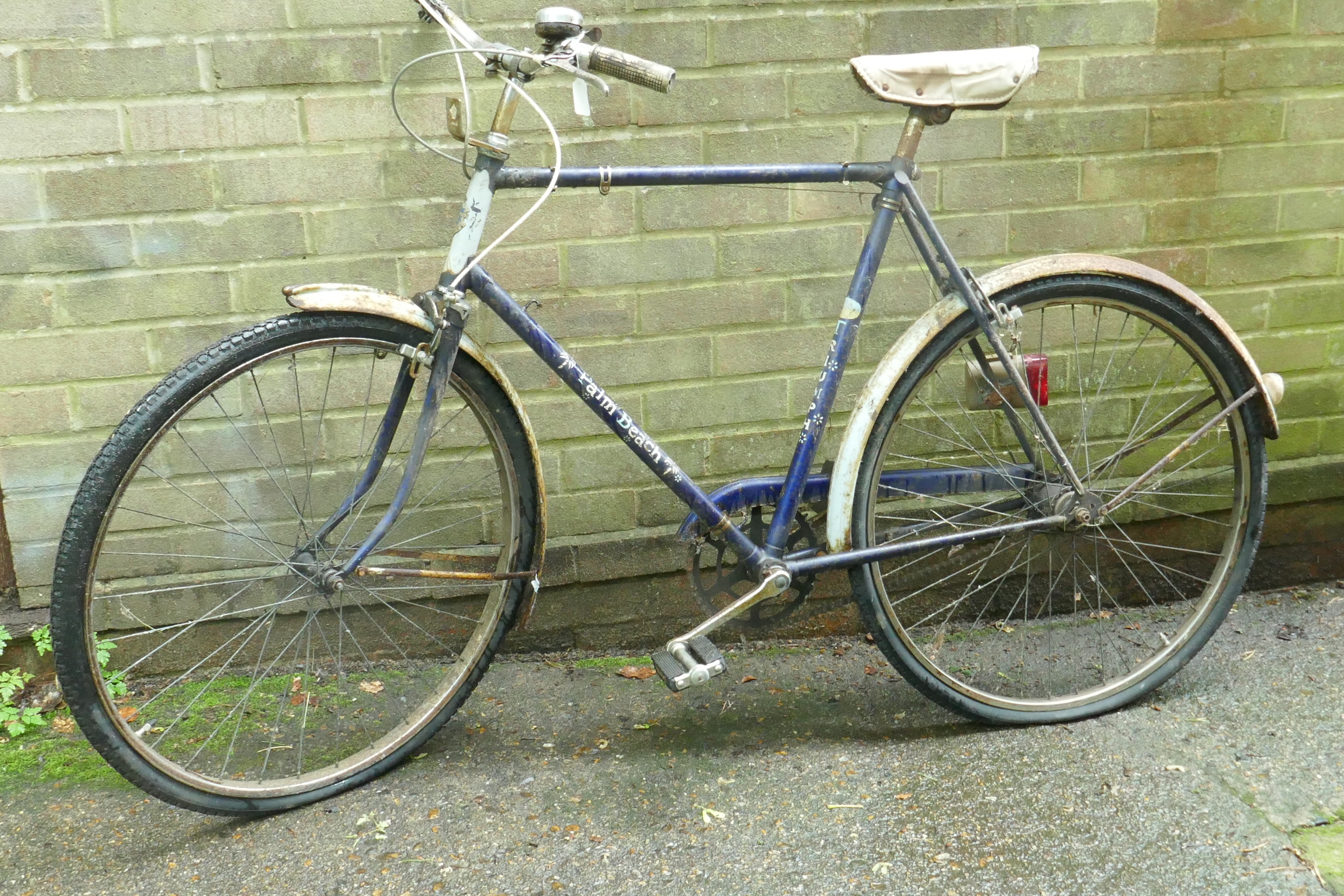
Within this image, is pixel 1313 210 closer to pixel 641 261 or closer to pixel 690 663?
pixel 641 261

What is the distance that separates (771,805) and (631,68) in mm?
1573

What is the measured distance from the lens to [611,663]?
3.13m

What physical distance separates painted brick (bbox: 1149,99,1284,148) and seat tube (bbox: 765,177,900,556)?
3.30 ft

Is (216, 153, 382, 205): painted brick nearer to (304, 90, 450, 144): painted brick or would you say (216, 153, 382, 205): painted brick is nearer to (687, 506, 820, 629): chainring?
(304, 90, 450, 144): painted brick

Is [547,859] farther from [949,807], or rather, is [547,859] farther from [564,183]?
[564,183]

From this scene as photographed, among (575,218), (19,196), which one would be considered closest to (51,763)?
(19,196)

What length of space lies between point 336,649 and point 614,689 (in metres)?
0.79

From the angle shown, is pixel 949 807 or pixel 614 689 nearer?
pixel 949 807

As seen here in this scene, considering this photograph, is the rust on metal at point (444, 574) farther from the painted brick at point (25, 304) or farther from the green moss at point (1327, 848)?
the green moss at point (1327, 848)

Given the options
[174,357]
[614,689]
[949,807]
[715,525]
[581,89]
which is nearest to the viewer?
[581,89]

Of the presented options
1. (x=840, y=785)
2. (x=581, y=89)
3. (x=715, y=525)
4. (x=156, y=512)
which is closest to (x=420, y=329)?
(x=581, y=89)

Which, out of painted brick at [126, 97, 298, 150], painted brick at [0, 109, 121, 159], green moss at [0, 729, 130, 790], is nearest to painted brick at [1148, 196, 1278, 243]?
painted brick at [126, 97, 298, 150]

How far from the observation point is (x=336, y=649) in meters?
3.09

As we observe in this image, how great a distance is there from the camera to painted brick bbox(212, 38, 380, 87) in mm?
2635
